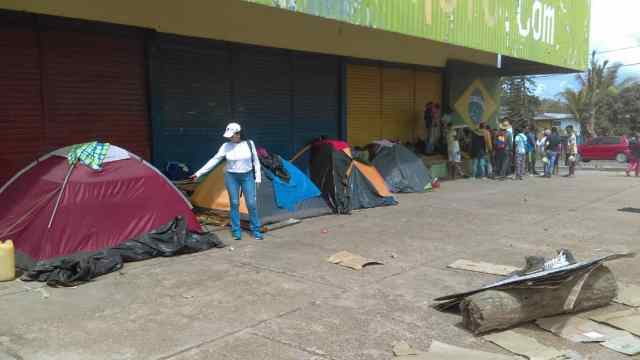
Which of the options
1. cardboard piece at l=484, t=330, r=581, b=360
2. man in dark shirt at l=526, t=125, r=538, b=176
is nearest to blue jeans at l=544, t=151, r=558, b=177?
man in dark shirt at l=526, t=125, r=538, b=176

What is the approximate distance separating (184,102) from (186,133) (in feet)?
1.94

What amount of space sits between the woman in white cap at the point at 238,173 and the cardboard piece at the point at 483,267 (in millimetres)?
2997

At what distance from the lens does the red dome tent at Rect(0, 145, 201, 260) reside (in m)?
6.84

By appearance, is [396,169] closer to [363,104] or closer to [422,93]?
[363,104]

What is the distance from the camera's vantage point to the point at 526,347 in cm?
470

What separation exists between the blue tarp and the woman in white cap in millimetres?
1187

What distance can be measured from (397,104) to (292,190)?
7.76 metres

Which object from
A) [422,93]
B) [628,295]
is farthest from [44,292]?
[422,93]

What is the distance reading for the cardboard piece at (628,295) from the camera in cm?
577

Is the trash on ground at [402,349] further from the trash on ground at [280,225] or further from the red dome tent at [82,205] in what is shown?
the trash on ground at [280,225]

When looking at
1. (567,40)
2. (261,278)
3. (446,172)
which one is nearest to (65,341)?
(261,278)

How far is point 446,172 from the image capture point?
1805 centimetres

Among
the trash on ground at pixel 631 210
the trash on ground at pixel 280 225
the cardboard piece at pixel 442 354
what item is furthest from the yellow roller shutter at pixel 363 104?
the cardboard piece at pixel 442 354

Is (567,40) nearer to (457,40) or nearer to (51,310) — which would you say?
(457,40)
